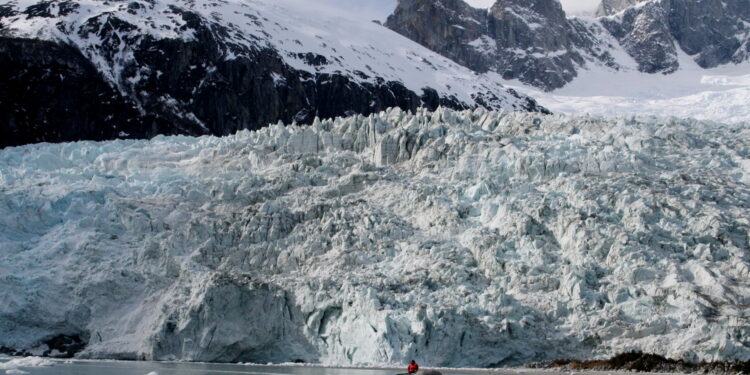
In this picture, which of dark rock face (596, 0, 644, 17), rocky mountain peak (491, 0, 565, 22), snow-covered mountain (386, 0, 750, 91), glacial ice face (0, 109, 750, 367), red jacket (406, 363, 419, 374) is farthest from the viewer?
dark rock face (596, 0, 644, 17)

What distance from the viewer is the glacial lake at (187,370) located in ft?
113

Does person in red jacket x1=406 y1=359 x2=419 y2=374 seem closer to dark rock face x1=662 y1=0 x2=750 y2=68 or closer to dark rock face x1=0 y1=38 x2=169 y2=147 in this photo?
dark rock face x1=0 y1=38 x2=169 y2=147

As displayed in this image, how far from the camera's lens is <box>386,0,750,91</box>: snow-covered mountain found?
142500mm

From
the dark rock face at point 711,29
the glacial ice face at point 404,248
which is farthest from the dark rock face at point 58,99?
the dark rock face at point 711,29

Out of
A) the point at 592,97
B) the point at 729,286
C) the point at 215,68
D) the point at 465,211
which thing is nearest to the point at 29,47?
the point at 215,68

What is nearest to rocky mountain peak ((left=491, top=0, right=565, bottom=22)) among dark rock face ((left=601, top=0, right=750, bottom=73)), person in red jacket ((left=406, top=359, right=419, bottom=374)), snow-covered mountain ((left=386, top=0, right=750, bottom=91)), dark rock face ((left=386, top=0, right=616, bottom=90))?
dark rock face ((left=386, top=0, right=616, bottom=90))

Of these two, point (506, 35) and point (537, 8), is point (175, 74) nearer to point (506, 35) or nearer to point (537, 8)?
point (506, 35)

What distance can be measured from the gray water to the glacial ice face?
1.44 meters

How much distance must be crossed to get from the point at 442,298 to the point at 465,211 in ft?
22.3

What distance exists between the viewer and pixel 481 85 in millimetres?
107250

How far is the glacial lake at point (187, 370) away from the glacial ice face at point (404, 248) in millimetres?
1439

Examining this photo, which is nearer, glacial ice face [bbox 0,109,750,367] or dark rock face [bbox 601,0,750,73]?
glacial ice face [bbox 0,109,750,367]

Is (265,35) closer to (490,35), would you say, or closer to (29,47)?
(29,47)

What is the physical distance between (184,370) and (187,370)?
114 mm
